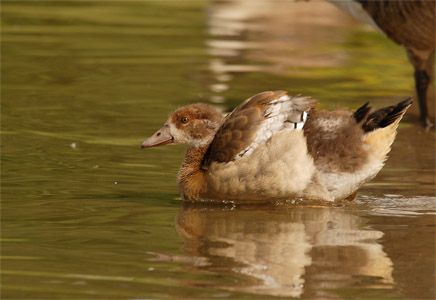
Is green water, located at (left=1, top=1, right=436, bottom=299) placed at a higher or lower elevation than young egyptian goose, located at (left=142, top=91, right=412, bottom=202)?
lower

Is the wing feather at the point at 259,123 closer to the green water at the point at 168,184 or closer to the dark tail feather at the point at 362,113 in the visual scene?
the dark tail feather at the point at 362,113

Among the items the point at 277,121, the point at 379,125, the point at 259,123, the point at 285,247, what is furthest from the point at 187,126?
the point at 285,247

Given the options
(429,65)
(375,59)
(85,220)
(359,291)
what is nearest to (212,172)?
(85,220)

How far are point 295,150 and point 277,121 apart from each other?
0.27m

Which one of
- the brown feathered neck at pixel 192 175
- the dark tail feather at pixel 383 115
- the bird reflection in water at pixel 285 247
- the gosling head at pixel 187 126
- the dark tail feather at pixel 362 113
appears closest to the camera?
the bird reflection in water at pixel 285 247

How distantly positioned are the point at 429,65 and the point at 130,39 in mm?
5877

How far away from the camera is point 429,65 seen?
36.2ft

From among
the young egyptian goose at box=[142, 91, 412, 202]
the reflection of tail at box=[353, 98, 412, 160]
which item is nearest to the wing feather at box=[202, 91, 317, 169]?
the young egyptian goose at box=[142, 91, 412, 202]

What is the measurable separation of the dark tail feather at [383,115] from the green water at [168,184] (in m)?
0.62

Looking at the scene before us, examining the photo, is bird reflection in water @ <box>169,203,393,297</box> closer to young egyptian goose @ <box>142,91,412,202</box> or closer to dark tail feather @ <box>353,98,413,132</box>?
young egyptian goose @ <box>142,91,412,202</box>

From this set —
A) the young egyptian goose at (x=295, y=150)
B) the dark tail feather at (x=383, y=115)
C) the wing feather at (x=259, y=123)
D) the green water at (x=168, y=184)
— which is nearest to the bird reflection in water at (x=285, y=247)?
the green water at (x=168, y=184)

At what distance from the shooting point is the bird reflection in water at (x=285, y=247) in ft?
18.1

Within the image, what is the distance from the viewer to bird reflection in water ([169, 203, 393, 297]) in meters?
5.53

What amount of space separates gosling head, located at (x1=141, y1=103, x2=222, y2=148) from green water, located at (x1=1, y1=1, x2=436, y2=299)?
18.0 inches
